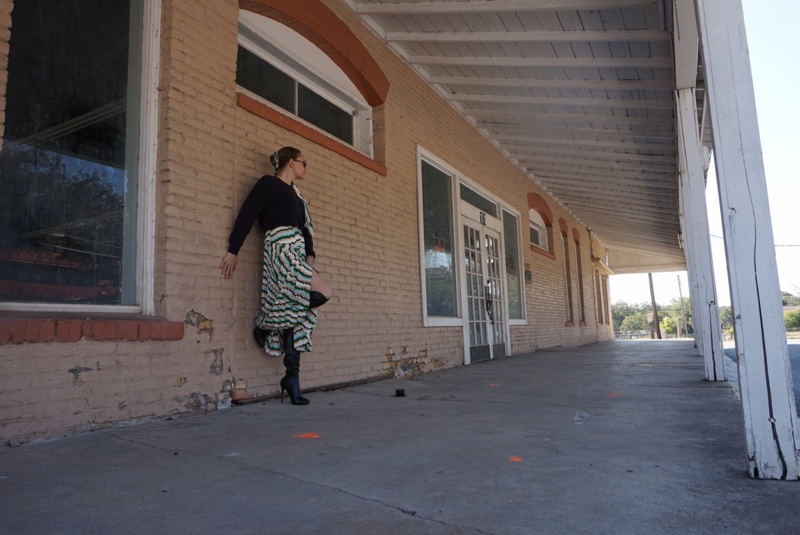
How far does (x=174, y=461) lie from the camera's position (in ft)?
7.47

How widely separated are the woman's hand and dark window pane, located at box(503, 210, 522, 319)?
6.74m

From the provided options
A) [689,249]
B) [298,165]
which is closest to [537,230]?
[689,249]

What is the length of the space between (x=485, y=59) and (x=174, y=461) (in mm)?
5773

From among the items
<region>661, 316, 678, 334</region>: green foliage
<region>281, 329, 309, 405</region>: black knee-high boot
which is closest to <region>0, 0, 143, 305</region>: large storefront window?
→ <region>281, 329, 309, 405</region>: black knee-high boot

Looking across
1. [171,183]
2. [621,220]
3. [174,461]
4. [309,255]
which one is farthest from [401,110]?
[621,220]

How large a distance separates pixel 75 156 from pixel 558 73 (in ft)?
18.4

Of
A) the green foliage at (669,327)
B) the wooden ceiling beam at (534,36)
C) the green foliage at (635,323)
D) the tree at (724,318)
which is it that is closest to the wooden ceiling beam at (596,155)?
the tree at (724,318)

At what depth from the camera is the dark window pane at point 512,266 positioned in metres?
9.89

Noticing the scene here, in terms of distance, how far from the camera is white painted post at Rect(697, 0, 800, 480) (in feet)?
6.41

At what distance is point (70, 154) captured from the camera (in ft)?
10.2

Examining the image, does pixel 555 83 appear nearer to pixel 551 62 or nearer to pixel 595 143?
pixel 551 62

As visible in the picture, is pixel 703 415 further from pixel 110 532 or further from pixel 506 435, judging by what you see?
pixel 110 532

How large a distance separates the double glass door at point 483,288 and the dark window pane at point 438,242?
0.41 meters

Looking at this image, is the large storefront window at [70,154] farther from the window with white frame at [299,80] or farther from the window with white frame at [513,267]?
the window with white frame at [513,267]
